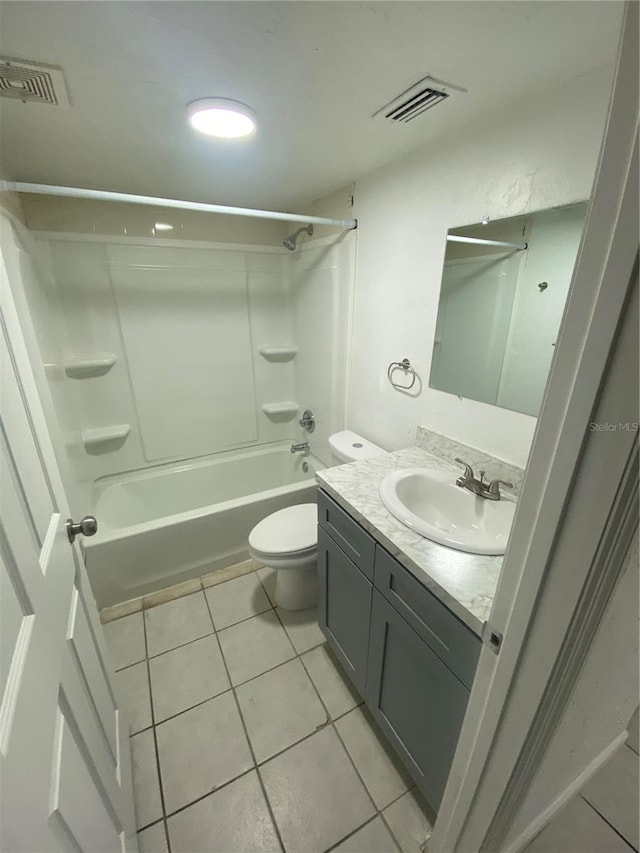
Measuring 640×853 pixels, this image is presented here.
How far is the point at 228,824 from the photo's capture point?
1093 mm

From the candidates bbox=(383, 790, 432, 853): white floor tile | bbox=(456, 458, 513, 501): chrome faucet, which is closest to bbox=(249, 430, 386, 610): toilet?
bbox=(456, 458, 513, 501): chrome faucet

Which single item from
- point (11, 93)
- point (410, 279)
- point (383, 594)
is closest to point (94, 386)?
point (11, 93)

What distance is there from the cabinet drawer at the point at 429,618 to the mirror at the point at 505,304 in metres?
0.72

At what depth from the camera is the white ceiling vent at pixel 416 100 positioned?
0.97 m

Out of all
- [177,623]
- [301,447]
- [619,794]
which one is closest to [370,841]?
[619,794]

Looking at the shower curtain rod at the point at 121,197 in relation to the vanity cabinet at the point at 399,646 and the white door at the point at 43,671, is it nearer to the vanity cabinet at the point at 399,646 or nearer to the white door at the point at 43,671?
the white door at the point at 43,671

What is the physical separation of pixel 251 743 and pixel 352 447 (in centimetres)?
131

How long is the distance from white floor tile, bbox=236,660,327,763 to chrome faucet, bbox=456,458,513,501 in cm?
107

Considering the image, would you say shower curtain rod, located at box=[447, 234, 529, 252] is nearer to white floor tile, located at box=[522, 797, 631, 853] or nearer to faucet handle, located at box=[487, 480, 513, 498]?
faucet handle, located at box=[487, 480, 513, 498]

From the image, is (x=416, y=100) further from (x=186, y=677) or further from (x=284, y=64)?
(x=186, y=677)

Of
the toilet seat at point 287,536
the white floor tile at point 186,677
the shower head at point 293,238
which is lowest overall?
the white floor tile at point 186,677

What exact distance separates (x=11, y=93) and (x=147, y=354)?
147 centimetres

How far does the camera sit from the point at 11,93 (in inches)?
39.0

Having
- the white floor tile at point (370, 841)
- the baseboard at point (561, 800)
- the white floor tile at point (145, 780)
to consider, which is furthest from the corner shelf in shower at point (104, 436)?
the baseboard at point (561, 800)
